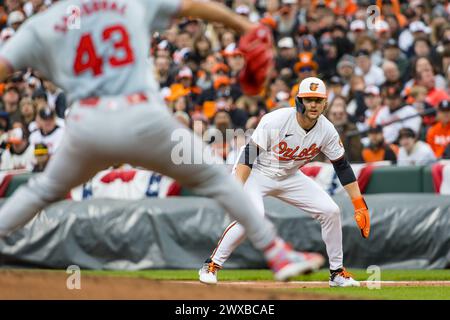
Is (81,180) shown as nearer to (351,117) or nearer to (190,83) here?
(351,117)

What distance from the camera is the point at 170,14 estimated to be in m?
5.55

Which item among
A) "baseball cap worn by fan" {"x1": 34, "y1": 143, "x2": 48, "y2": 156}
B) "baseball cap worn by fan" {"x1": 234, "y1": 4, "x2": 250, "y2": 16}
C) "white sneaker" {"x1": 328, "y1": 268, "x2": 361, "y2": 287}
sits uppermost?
"baseball cap worn by fan" {"x1": 234, "y1": 4, "x2": 250, "y2": 16}

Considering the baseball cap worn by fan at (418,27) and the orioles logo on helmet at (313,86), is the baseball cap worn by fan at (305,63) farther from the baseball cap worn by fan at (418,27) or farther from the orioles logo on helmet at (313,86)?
the orioles logo on helmet at (313,86)

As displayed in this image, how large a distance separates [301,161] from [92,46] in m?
4.02

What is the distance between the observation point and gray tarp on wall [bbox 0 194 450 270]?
11.4 meters

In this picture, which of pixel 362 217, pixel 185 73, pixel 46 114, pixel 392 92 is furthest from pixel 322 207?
pixel 185 73

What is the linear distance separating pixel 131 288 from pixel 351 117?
8.21m

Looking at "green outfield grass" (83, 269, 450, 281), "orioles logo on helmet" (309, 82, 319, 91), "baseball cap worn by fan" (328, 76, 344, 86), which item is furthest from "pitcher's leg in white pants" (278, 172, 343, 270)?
"baseball cap worn by fan" (328, 76, 344, 86)

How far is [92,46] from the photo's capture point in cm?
534

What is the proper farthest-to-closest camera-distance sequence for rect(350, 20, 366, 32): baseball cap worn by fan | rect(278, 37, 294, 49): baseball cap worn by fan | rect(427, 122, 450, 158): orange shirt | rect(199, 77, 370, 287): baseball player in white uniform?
1. rect(278, 37, 294, 49): baseball cap worn by fan
2. rect(350, 20, 366, 32): baseball cap worn by fan
3. rect(427, 122, 450, 158): orange shirt
4. rect(199, 77, 370, 287): baseball player in white uniform

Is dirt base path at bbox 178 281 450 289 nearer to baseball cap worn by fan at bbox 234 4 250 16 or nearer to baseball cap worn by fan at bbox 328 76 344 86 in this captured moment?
baseball cap worn by fan at bbox 328 76 344 86

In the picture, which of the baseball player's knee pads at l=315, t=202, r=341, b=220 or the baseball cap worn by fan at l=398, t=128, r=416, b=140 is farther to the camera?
the baseball cap worn by fan at l=398, t=128, r=416, b=140

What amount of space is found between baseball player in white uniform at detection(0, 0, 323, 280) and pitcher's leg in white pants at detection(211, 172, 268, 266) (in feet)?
10.4

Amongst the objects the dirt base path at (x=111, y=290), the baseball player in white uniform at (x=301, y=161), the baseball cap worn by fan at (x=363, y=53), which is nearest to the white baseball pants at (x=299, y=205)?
the baseball player in white uniform at (x=301, y=161)
